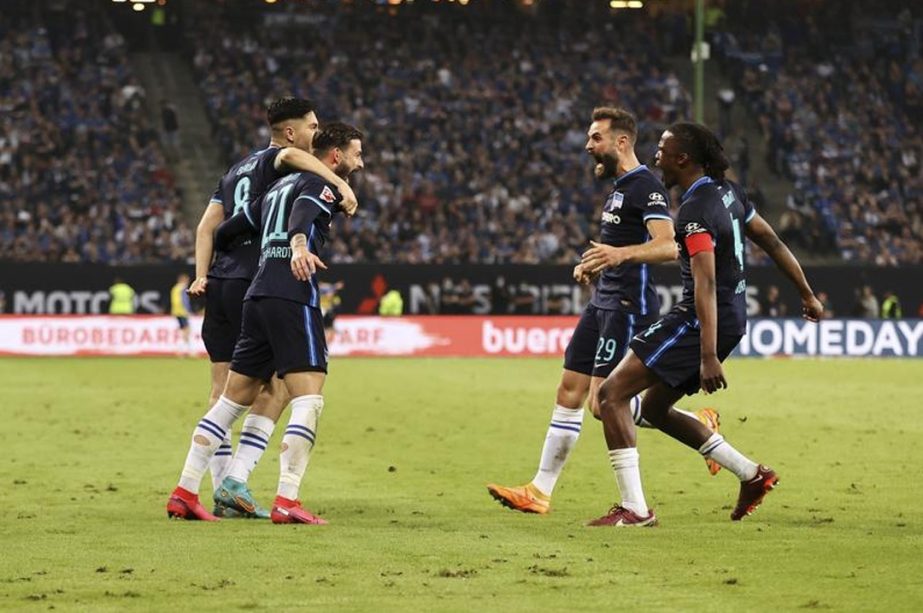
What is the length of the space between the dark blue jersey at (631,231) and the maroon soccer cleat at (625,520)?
1.31 meters

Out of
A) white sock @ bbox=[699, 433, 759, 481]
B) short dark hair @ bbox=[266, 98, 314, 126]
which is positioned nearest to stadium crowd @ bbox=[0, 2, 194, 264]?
short dark hair @ bbox=[266, 98, 314, 126]

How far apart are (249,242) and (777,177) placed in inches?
1433

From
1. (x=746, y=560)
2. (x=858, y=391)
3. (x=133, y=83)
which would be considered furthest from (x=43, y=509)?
(x=133, y=83)

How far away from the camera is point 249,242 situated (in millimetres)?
10617

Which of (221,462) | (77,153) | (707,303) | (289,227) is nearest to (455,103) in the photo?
(77,153)

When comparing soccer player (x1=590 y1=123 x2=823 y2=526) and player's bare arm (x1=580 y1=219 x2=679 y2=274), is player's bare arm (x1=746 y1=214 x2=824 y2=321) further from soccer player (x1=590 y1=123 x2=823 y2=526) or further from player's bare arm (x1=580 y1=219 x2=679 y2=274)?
player's bare arm (x1=580 y1=219 x2=679 y2=274)

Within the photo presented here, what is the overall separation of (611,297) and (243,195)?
2.35m

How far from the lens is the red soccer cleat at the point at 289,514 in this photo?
32.4ft

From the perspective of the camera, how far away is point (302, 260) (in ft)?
31.2

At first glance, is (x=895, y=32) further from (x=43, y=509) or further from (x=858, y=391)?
(x=43, y=509)

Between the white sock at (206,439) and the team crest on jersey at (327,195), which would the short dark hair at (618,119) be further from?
the white sock at (206,439)

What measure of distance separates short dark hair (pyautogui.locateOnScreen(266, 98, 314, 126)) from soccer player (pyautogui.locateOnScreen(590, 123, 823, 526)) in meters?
2.16

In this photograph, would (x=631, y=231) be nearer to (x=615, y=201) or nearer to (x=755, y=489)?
(x=615, y=201)

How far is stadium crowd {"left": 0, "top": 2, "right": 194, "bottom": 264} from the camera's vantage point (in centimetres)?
3950
